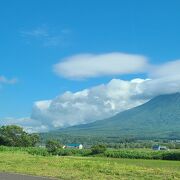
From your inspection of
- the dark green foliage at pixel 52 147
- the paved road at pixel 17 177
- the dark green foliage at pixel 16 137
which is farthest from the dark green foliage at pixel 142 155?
the paved road at pixel 17 177

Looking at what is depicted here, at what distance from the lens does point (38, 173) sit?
18750 millimetres

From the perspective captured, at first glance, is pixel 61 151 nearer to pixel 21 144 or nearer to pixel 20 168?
pixel 21 144

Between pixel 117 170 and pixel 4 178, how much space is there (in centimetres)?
460

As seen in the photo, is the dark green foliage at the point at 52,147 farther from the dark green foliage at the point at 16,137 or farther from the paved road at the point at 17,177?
the paved road at the point at 17,177

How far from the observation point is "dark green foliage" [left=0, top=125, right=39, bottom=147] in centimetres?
9600

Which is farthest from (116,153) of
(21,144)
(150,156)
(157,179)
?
(157,179)

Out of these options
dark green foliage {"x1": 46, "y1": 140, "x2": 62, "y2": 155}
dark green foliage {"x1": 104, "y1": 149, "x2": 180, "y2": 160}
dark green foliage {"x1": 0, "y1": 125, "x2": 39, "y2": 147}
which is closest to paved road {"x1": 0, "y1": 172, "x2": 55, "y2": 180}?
dark green foliage {"x1": 104, "y1": 149, "x2": 180, "y2": 160}

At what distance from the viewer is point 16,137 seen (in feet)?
324

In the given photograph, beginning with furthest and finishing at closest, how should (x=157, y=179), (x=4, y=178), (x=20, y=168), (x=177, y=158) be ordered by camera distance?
(x=177, y=158)
(x=20, y=168)
(x=4, y=178)
(x=157, y=179)

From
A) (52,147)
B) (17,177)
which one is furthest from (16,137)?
(17,177)

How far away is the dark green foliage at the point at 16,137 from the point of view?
96000mm

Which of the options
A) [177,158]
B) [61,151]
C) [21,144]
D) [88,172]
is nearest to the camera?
[88,172]

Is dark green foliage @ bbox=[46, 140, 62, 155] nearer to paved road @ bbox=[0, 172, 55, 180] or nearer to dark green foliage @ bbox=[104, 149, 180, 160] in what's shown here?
dark green foliage @ bbox=[104, 149, 180, 160]

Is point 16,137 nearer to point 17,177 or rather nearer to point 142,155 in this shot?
point 142,155
